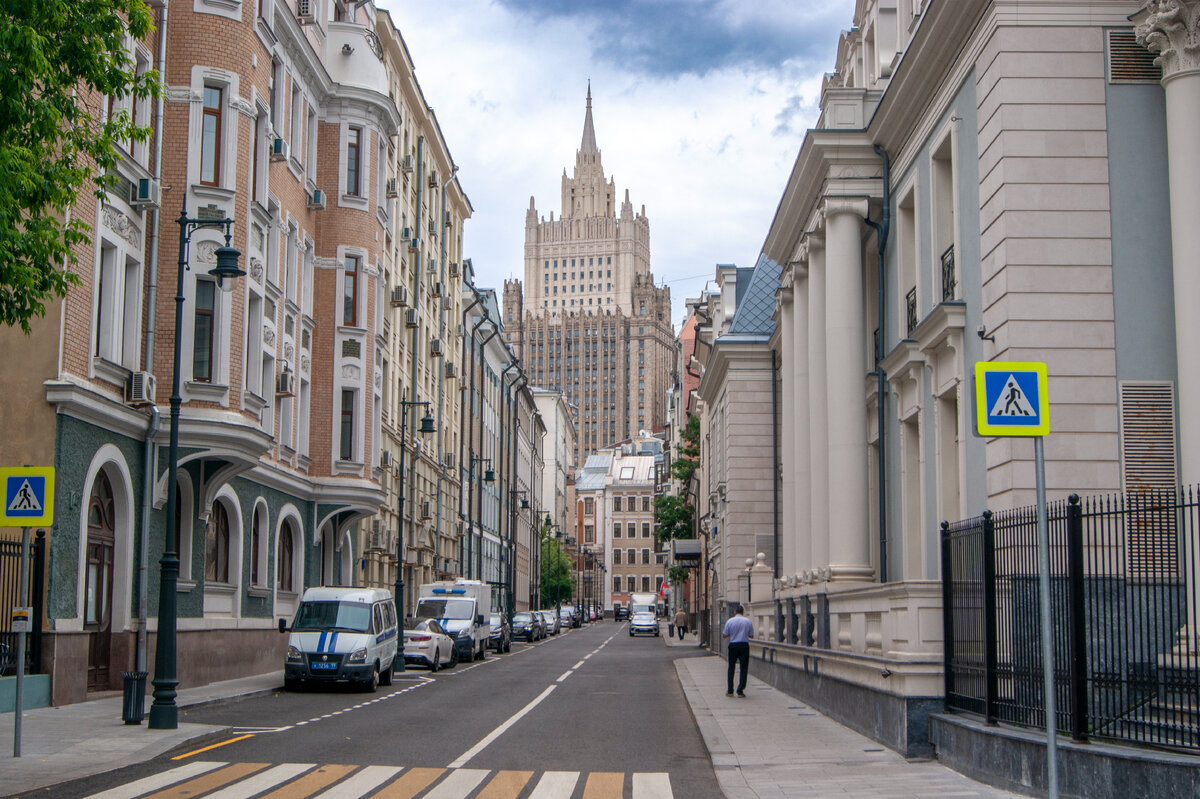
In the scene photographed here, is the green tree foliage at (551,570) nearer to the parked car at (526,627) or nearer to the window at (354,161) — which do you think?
the parked car at (526,627)

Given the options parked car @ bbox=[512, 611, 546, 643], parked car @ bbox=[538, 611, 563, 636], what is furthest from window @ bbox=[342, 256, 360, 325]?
parked car @ bbox=[538, 611, 563, 636]

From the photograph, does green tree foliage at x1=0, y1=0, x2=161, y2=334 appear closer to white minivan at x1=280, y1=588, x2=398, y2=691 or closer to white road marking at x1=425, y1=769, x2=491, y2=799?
white road marking at x1=425, y1=769, x2=491, y2=799

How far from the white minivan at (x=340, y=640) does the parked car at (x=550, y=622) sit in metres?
44.6

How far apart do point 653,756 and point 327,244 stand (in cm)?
2245

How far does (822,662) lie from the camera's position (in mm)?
21047

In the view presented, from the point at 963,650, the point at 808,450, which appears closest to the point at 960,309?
the point at 963,650

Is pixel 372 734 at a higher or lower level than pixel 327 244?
lower

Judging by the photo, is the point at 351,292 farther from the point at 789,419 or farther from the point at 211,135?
the point at 789,419

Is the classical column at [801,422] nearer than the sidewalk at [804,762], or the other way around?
Answer: the sidewalk at [804,762]

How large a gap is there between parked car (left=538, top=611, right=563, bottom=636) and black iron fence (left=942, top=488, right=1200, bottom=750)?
192ft

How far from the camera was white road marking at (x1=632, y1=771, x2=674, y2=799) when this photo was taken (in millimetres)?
11984

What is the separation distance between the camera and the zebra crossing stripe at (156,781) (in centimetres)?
1152

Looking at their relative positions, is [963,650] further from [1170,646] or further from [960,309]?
[960,309]

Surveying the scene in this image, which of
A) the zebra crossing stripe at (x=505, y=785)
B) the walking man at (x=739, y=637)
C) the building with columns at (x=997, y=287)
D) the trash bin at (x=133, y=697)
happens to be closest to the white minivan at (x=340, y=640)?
the walking man at (x=739, y=637)
